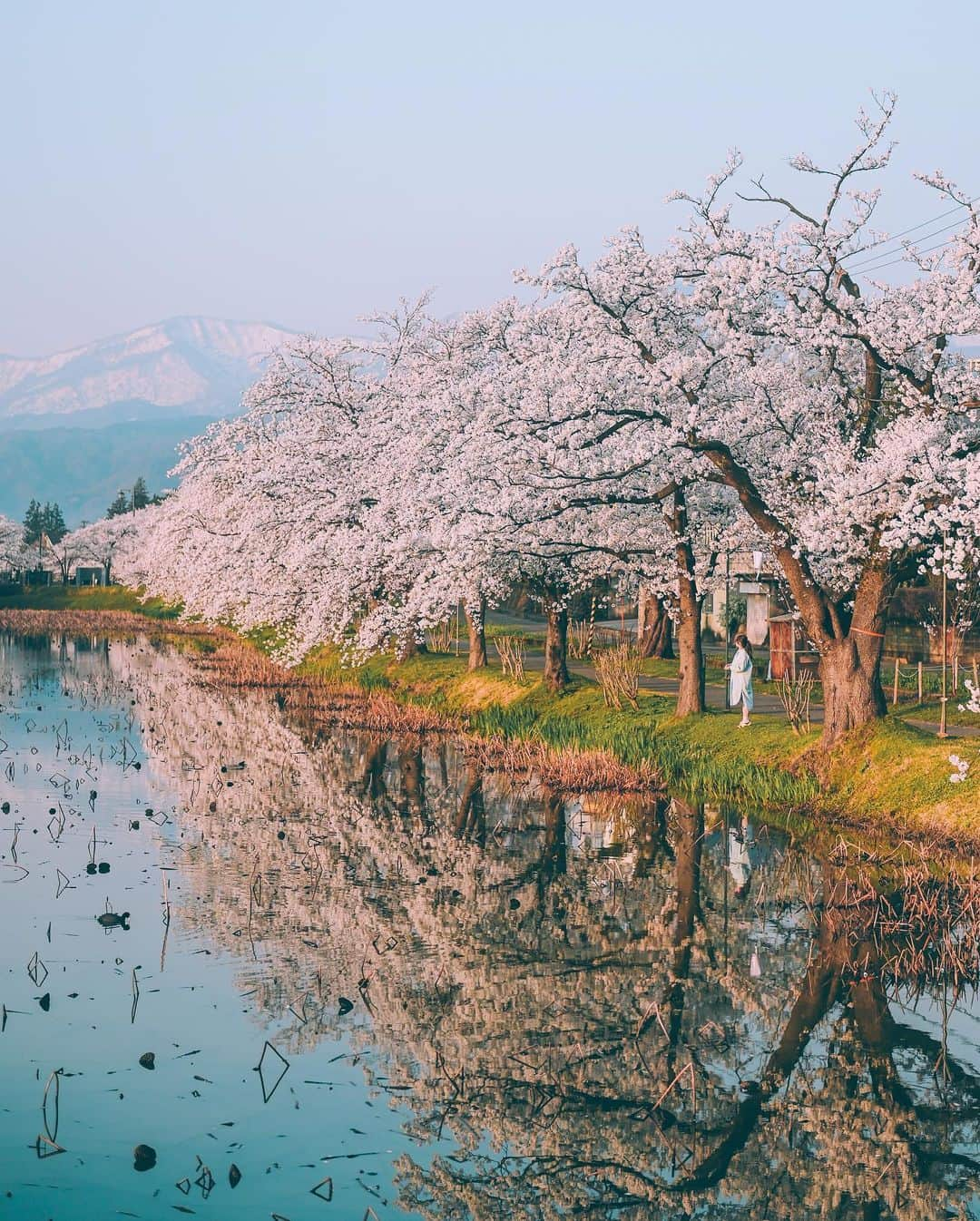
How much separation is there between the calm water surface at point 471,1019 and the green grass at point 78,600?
86.0 m

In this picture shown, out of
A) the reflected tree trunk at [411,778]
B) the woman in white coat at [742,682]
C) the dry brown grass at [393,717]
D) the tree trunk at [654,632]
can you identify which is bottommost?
the reflected tree trunk at [411,778]

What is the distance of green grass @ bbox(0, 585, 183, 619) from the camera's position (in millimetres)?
111062

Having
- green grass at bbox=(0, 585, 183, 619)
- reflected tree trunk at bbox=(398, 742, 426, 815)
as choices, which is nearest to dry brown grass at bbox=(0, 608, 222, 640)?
green grass at bbox=(0, 585, 183, 619)

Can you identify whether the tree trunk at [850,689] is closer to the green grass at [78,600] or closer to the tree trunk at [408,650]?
the tree trunk at [408,650]

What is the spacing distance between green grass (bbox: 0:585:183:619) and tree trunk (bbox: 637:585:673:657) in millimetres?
62721

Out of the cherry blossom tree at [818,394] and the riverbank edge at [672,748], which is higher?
the cherry blossom tree at [818,394]

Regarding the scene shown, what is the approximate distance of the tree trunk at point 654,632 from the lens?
156ft

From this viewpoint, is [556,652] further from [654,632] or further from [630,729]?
[654,632]

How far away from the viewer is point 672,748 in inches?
1152

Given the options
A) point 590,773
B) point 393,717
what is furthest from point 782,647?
point 590,773

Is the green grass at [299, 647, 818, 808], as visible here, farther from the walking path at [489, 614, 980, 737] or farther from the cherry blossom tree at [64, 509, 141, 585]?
the cherry blossom tree at [64, 509, 141, 585]

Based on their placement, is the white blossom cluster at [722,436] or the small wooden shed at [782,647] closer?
the white blossom cluster at [722,436]

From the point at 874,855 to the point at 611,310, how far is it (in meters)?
11.1

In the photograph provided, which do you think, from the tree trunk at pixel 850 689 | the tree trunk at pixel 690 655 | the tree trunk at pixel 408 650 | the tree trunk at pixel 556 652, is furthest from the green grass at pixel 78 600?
the tree trunk at pixel 850 689
